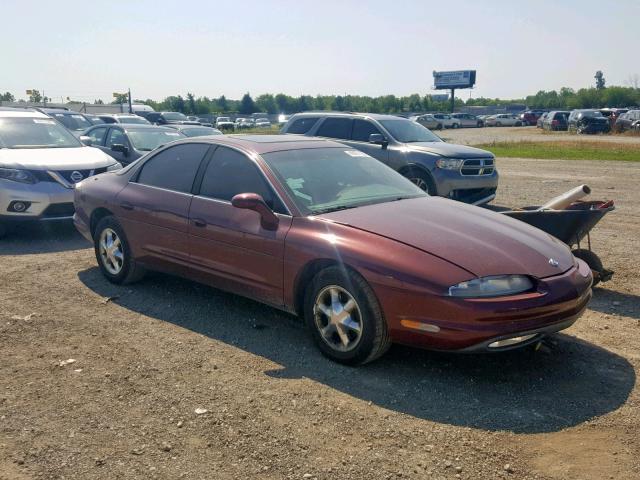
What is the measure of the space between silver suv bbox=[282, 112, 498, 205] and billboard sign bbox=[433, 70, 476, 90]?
289 ft

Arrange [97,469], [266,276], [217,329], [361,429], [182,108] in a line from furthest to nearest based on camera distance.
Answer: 1. [182,108]
2. [217,329]
3. [266,276]
4. [361,429]
5. [97,469]

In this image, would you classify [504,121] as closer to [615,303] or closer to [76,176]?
[76,176]

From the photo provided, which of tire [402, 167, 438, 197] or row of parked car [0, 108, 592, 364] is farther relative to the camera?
tire [402, 167, 438, 197]

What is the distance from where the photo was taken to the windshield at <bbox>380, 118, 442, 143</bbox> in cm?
1130

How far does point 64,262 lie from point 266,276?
3627mm

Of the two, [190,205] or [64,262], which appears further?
[64,262]

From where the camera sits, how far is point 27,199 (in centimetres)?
830

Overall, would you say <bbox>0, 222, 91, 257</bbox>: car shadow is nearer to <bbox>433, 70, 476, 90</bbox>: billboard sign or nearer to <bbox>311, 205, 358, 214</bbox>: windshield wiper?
<bbox>311, 205, 358, 214</bbox>: windshield wiper

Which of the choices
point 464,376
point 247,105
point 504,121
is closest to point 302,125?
point 464,376

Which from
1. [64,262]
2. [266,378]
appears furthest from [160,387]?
[64,262]

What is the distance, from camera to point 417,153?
10.7m

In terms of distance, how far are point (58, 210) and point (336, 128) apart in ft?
17.2

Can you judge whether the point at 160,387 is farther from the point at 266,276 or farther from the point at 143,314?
the point at 143,314

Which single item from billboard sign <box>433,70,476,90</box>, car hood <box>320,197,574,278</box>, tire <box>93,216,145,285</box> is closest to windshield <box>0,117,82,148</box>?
tire <box>93,216,145,285</box>
